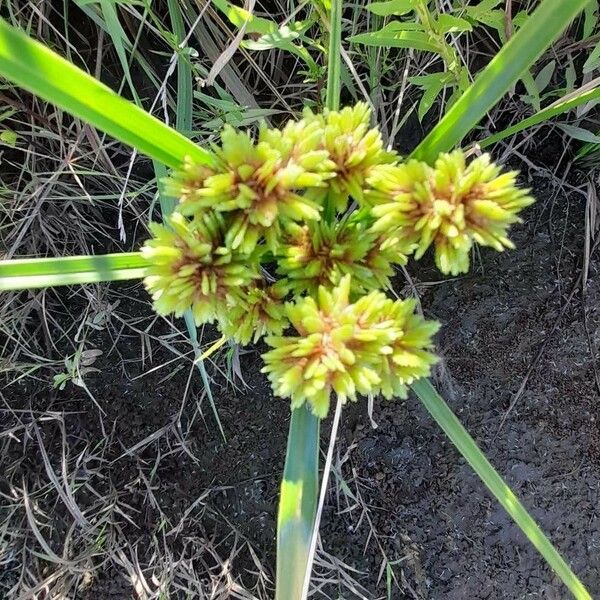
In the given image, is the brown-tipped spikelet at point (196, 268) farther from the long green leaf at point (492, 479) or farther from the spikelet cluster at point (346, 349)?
the long green leaf at point (492, 479)

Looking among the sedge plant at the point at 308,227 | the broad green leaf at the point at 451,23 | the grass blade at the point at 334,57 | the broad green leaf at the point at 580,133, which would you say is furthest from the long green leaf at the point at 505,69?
the broad green leaf at the point at 580,133

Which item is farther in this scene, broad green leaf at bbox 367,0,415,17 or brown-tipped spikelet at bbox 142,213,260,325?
broad green leaf at bbox 367,0,415,17

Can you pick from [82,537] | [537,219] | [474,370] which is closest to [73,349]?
[82,537]

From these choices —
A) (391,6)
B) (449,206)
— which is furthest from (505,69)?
(391,6)

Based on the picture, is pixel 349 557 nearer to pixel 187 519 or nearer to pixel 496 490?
pixel 187 519

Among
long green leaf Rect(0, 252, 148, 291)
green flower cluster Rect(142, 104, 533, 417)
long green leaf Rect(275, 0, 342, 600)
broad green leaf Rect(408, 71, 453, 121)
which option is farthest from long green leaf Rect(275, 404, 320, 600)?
broad green leaf Rect(408, 71, 453, 121)

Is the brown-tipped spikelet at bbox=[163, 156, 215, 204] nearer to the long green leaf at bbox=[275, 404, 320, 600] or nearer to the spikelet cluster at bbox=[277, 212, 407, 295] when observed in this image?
the spikelet cluster at bbox=[277, 212, 407, 295]
